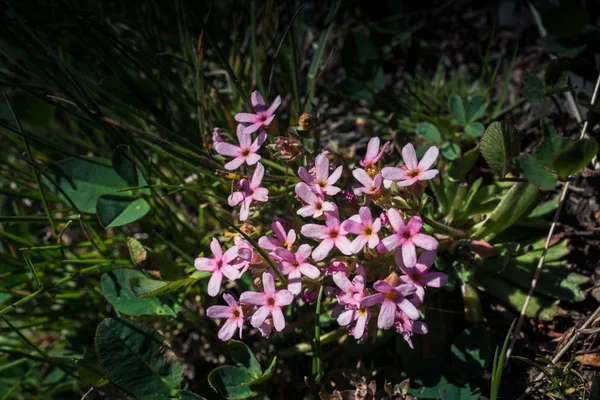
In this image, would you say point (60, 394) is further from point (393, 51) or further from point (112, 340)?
point (393, 51)

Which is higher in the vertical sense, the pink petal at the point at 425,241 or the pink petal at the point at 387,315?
the pink petal at the point at 425,241

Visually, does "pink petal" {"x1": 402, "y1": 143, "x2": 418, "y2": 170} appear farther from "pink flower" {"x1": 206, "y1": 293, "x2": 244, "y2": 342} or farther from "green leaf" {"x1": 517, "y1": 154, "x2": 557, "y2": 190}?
"pink flower" {"x1": 206, "y1": 293, "x2": 244, "y2": 342}

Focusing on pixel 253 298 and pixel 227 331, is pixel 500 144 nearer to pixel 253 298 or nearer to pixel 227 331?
pixel 253 298

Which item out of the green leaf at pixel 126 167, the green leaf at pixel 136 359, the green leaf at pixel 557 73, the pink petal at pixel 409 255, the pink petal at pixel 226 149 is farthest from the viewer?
the green leaf at pixel 126 167

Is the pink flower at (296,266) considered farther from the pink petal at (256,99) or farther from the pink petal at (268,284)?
the pink petal at (256,99)

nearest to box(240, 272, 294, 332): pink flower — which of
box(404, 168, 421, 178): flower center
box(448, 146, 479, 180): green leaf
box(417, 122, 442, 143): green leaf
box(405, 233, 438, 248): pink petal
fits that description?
box(405, 233, 438, 248): pink petal

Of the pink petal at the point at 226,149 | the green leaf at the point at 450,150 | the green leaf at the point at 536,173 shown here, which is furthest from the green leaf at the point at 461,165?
the pink petal at the point at 226,149

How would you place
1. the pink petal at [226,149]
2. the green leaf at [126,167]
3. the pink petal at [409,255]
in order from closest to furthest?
1. the pink petal at [409,255]
2. the pink petal at [226,149]
3. the green leaf at [126,167]

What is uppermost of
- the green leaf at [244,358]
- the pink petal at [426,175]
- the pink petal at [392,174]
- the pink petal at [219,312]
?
the pink petal at [392,174]
